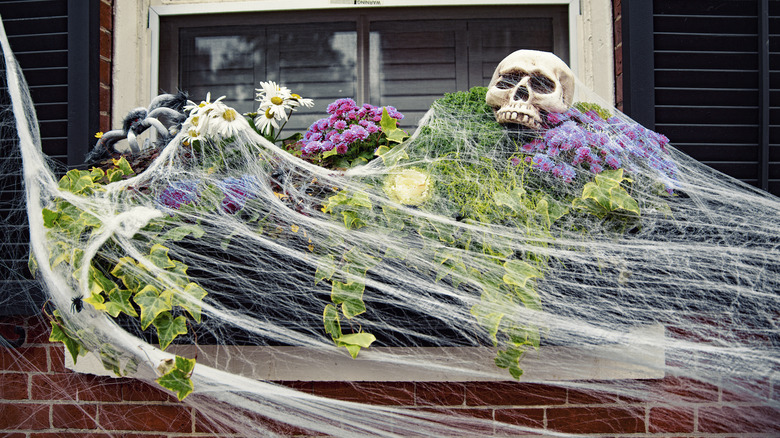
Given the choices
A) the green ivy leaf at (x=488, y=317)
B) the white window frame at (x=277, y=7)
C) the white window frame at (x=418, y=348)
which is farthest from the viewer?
the white window frame at (x=277, y=7)

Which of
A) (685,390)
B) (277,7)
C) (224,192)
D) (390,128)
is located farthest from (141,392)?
(685,390)

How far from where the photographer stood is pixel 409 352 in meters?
1.59

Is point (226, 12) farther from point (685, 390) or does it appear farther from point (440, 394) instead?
point (685, 390)

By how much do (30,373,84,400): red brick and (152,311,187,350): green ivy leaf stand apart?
0.86 m

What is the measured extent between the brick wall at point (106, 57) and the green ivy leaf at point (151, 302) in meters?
1.23

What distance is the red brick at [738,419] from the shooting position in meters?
1.83

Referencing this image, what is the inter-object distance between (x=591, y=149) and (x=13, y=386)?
230 cm

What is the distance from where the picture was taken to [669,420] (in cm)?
186

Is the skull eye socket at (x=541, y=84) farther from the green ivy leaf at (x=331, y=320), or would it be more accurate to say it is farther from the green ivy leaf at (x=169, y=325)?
the green ivy leaf at (x=169, y=325)

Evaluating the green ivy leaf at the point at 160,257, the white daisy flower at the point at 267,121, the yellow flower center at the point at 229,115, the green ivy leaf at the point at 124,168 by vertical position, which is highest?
the white daisy flower at the point at 267,121

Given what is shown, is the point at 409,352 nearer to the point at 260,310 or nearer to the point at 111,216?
the point at 260,310

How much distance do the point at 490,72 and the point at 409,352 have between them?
1564mm

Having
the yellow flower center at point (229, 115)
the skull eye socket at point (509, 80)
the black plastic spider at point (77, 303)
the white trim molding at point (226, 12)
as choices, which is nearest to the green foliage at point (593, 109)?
the skull eye socket at point (509, 80)

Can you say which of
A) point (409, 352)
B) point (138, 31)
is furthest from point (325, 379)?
point (138, 31)
